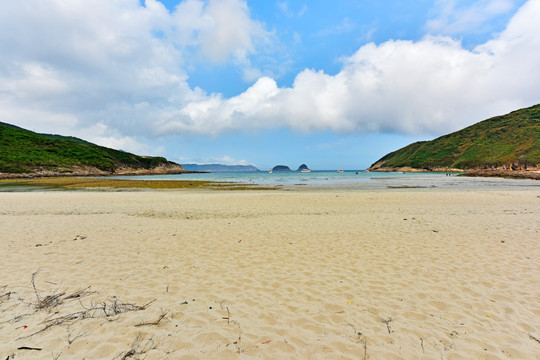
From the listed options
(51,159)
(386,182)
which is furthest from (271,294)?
(51,159)

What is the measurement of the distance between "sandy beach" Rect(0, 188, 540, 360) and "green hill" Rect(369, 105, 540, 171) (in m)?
136

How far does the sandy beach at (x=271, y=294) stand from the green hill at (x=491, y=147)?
13574cm

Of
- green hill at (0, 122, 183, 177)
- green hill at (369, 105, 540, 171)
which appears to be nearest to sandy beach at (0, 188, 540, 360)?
green hill at (0, 122, 183, 177)

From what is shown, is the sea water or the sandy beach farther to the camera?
the sea water

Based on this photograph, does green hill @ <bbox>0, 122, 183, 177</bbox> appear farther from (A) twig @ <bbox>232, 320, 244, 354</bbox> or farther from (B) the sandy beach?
(A) twig @ <bbox>232, 320, 244, 354</bbox>

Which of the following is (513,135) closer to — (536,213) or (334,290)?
(536,213)

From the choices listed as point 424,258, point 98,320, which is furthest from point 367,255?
point 98,320

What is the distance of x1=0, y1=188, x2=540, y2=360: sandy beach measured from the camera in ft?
13.8

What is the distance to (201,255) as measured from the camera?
29.9 ft

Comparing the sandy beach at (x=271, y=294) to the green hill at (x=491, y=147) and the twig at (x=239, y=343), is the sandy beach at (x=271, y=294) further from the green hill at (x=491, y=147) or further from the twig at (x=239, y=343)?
the green hill at (x=491, y=147)

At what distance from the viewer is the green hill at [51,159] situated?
8500 centimetres

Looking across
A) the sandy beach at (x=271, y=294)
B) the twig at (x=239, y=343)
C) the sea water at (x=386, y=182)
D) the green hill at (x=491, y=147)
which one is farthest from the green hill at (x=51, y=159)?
the green hill at (x=491, y=147)

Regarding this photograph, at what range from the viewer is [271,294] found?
6129 mm

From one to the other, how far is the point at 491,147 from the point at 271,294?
639ft
